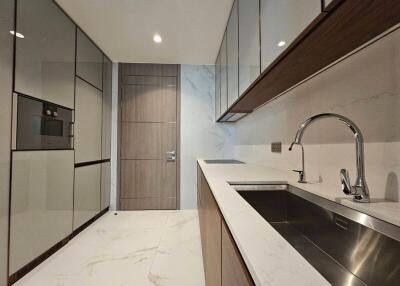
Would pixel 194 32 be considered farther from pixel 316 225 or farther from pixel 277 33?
pixel 316 225

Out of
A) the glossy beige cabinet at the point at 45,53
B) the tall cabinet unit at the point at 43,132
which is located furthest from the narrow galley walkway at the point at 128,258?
the glossy beige cabinet at the point at 45,53

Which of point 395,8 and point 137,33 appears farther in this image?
point 137,33

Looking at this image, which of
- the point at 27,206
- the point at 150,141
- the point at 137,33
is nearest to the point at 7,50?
the point at 27,206

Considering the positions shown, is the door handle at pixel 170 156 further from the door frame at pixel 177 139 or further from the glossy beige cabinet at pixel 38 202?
the glossy beige cabinet at pixel 38 202

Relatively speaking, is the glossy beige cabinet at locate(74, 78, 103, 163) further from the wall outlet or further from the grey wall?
the wall outlet

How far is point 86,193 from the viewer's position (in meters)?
2.50

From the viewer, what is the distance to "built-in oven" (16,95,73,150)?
156 centimetres

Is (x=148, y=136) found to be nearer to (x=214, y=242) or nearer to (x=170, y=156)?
(x=170, y=156)

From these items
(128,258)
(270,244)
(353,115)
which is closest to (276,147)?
(353,115)

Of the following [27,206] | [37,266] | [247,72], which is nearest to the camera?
[247,72]

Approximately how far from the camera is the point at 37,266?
1.75 meters

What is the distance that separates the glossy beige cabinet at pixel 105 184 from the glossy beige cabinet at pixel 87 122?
0.85 feet

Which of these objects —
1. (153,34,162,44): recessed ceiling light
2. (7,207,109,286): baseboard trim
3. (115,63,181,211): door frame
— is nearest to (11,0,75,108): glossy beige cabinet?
(153,34,162,44): recessed ceiling light

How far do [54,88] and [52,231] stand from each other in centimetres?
135
